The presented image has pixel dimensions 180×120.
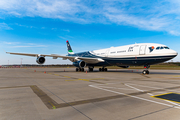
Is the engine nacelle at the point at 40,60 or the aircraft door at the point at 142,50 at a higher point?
the aircraft door at the point at 142,50

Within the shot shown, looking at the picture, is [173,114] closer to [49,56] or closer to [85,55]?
[49,56]

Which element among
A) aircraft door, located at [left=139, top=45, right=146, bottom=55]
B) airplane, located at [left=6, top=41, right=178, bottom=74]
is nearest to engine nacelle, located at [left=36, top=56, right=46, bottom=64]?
airplane, located at [left=6, top=41, right=178, bottom=74]

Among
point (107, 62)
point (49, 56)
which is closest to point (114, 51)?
point (107, 62)

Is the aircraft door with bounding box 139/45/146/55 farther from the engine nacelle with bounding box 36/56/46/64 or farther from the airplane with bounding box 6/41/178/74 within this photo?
the engine nacelle with bounding box 36/56/46/64

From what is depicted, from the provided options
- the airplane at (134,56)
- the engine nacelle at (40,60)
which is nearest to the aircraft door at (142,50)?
the airplane at (134,56)

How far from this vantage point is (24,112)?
13.3ft

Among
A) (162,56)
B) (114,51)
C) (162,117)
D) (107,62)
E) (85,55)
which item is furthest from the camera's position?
(85,55)

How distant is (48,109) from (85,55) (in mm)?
26780

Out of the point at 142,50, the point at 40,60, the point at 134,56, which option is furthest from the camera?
the point at 40,60

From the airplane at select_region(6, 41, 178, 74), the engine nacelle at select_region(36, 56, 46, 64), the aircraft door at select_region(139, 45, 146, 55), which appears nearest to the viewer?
the airplane at select_region(6, 41, 178, 74)

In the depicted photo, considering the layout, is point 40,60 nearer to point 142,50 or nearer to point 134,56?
point 134,56

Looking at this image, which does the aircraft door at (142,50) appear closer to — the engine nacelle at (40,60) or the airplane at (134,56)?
the airplane at (134,56)

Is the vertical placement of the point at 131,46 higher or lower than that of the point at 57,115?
higher

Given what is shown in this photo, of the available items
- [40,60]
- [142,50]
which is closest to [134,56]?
[142,50]
